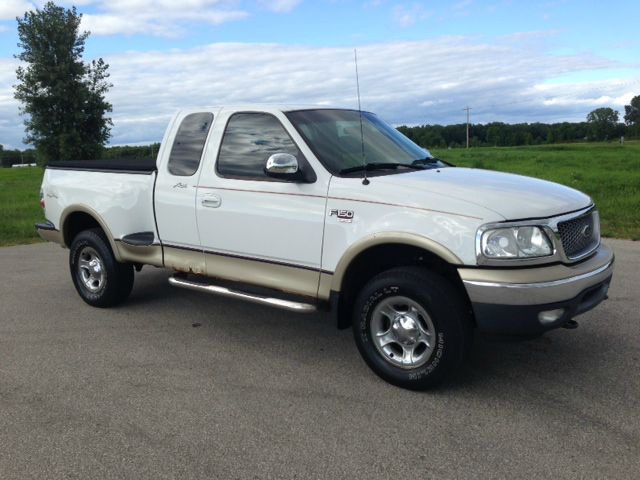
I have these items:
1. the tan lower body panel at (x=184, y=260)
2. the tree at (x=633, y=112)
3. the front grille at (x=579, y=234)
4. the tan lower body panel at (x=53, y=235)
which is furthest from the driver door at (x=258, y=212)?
the tree at (x=633, y=112)

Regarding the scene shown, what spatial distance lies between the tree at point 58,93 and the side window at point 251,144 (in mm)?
43625

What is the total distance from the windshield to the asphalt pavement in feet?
5.05

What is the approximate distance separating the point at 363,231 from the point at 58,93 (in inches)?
1830

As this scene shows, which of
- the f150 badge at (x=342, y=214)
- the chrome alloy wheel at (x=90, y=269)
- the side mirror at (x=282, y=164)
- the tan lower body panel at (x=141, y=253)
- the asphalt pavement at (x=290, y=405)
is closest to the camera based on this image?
the asphalt pavement at (x=290, y=405)

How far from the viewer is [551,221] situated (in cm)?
380

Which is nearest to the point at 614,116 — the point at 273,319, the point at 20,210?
the point at 20,210

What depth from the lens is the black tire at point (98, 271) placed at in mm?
6180

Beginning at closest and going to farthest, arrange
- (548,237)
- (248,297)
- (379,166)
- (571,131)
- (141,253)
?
(548,237)
(379,166)
(248,297)
(141,253)
(571,131)

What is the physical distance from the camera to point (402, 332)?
413cm

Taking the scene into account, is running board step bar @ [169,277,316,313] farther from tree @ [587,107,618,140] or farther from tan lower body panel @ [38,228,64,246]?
tree @ [587,107,618,140]

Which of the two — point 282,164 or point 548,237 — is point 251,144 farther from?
point 548,237

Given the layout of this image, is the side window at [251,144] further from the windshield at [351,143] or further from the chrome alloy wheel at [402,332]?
the chrome alloy wheel at [402,332]

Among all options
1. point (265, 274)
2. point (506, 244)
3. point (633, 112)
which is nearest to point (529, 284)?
point (506, 244)

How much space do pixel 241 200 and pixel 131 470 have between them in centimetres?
229
